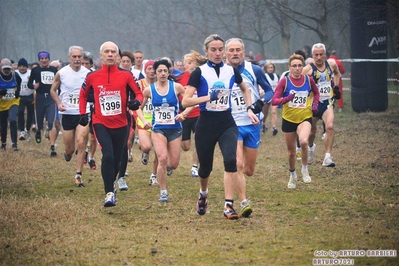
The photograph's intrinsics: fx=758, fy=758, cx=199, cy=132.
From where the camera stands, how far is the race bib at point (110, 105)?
10148 millimetres

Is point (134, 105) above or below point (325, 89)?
below

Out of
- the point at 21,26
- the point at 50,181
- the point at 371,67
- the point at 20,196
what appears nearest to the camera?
the point at 20,196

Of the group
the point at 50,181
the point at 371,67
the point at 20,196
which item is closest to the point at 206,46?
the point at 20,196

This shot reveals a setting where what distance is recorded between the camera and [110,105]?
10.2 m

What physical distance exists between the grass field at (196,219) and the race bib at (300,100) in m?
1.27

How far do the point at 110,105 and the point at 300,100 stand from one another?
3221mm

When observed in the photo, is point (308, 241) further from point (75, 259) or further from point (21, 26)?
point (21, 26)

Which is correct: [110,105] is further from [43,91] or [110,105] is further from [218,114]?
[43,91]

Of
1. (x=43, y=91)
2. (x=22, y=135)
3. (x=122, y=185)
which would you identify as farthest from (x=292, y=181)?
(x=22, y=135)

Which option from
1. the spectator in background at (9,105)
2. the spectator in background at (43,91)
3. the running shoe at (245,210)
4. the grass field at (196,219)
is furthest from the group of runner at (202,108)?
the spectator in background at (9,105)

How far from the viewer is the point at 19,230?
8734 mm

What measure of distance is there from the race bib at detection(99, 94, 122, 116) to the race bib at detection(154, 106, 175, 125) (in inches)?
40.2

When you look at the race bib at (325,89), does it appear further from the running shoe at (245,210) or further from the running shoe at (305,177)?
the running shoe at (245,210)

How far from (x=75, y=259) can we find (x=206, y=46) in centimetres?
319
